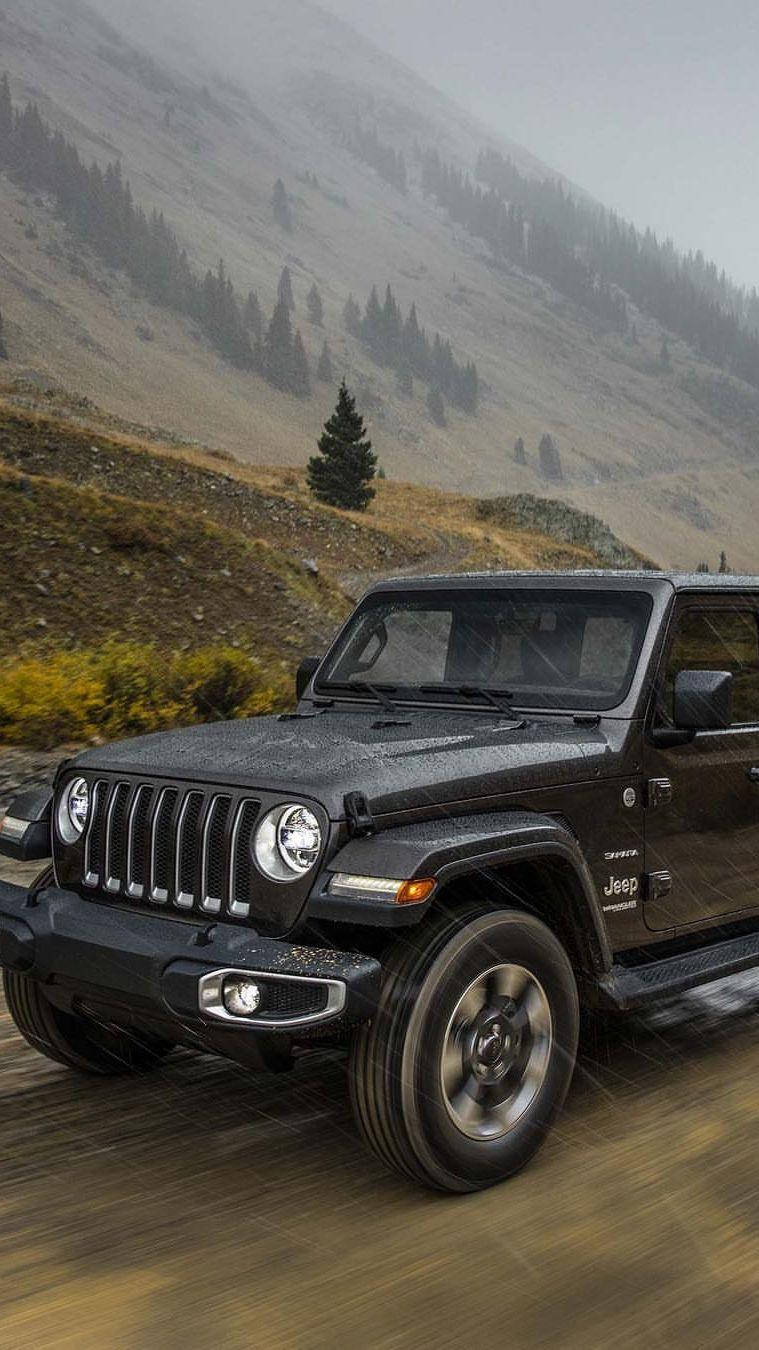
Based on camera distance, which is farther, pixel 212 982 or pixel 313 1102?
pixel 313 1102

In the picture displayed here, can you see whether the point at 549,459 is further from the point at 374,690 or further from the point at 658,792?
the point at 658,792

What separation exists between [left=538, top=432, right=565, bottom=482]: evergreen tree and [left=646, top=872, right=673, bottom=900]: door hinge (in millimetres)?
173740

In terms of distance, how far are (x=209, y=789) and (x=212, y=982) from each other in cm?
58

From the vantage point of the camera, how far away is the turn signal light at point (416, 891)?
11.0 ft

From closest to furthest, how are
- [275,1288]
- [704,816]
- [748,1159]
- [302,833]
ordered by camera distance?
[275,1288], [302,833], [748,1159], [704,816]

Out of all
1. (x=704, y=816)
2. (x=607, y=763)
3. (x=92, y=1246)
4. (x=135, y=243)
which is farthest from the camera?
(x=135, y=243)

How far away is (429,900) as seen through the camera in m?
3.38

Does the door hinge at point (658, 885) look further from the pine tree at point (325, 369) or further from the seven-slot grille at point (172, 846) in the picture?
the pine tree at point (325, 369)

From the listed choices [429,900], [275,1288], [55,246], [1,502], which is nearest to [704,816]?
[429,900]

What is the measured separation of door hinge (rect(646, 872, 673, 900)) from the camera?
4.29 m

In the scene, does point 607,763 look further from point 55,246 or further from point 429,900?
point 55,246

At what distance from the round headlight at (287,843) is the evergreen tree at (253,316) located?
578 feet

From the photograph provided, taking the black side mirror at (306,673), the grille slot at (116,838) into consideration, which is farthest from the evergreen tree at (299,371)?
the grille slot at (116,838)

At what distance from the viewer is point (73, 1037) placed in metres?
4.30
